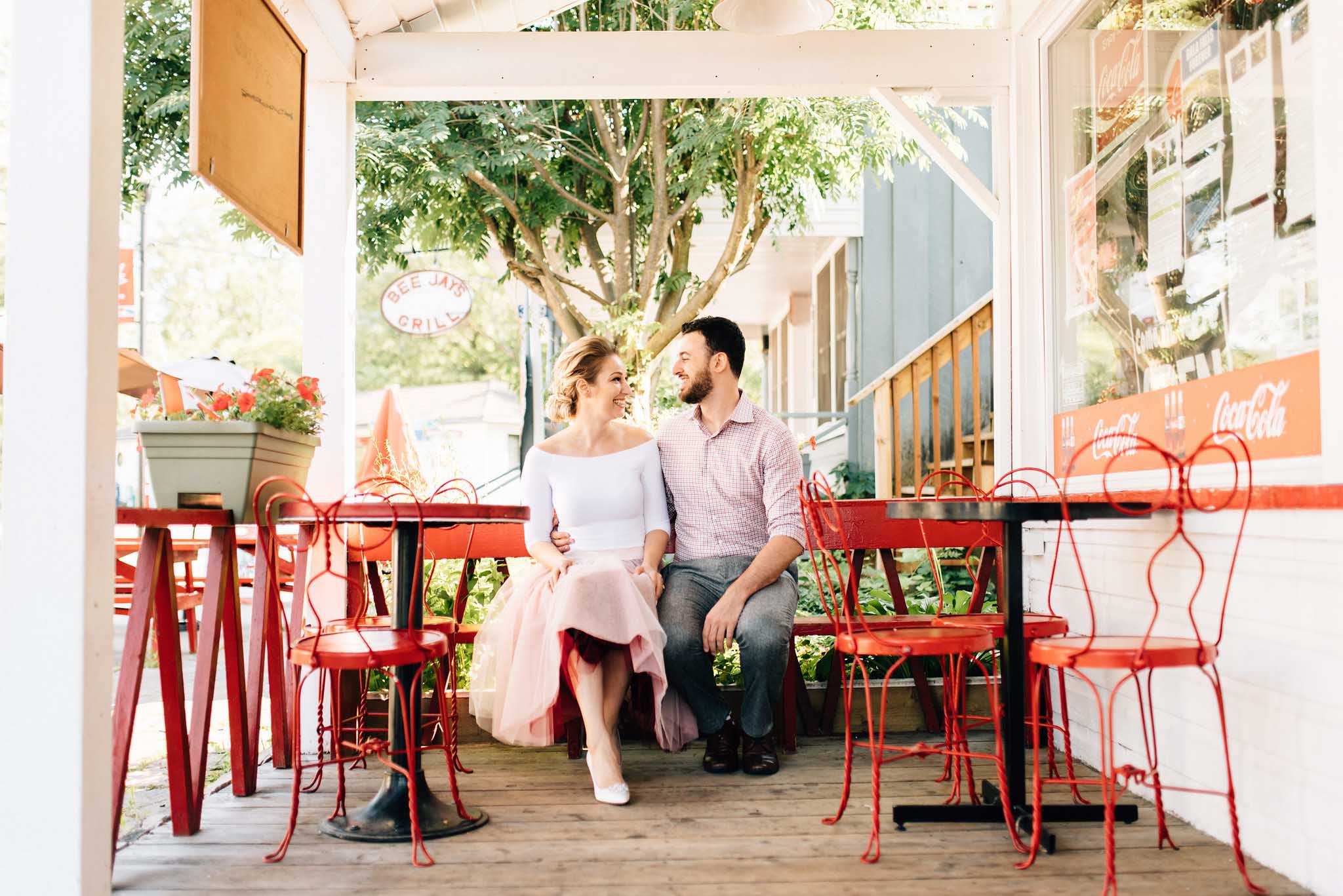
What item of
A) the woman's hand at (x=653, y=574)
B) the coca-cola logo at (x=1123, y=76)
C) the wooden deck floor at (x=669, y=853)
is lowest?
the wooden deck floor at (x=669, y=853)

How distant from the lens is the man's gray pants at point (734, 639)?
365cm

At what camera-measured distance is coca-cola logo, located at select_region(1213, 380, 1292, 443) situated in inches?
105

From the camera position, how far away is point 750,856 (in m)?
2.77

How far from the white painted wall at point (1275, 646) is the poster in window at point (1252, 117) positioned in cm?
24

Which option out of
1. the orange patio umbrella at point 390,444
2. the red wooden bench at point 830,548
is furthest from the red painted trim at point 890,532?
the orange patio umbrella at point 390,444

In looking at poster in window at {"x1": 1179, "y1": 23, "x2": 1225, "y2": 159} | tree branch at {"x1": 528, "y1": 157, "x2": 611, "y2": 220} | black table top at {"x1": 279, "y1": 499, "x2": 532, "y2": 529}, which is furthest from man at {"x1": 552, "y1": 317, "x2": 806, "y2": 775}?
tree branch at {"x1": 528, "y1": 157, "x2": 611, "y2": 220}

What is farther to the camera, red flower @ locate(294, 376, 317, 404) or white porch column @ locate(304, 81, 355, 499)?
white porch column @ locate(304, 81, 355, 499)

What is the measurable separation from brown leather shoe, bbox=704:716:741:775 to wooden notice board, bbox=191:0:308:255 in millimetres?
2133

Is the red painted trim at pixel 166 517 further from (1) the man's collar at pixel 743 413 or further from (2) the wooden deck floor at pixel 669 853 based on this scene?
(1) the man's collar at pixel 743 413

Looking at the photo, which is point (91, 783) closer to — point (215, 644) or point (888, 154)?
point (215, 644)

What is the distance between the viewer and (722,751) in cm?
369

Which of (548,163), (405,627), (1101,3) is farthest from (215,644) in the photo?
(548,163)

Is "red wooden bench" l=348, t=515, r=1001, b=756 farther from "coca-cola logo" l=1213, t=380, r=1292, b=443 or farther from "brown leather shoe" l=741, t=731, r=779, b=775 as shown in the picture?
"coca-cola logo" l=1213, t=380, r=1292, b=443

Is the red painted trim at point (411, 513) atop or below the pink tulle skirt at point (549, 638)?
atop
